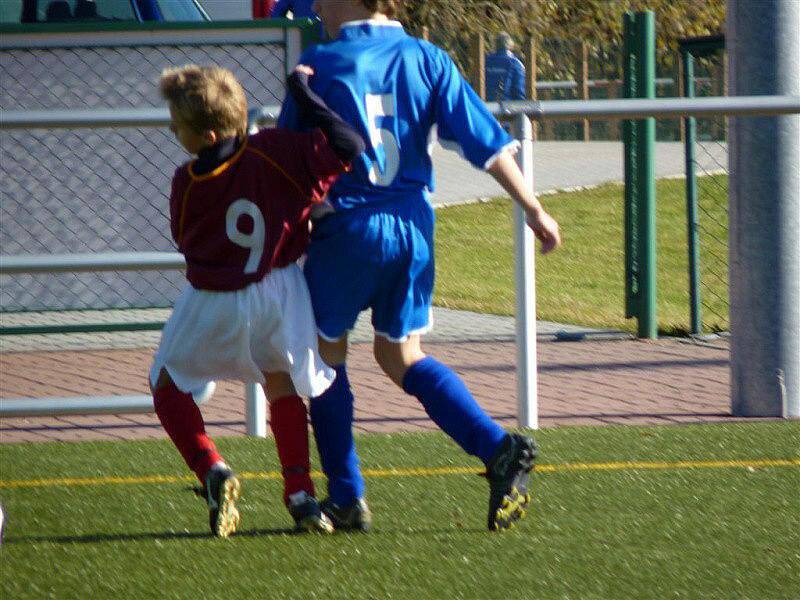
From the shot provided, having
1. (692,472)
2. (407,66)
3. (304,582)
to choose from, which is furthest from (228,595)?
(692,472)

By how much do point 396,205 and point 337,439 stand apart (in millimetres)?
662

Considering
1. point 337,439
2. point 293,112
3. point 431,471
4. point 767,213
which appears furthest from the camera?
point 767,213

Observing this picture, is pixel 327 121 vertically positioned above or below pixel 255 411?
above

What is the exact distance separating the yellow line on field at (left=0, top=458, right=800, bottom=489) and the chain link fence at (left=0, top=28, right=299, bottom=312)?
97.0 inches

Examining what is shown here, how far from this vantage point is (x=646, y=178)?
27.0 feet

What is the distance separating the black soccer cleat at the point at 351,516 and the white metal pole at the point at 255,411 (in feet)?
4.95

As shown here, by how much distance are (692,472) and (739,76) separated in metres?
1.80

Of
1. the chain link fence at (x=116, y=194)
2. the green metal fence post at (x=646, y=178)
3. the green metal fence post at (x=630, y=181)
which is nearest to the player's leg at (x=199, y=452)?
the chain link fence at (x=116, y=194)

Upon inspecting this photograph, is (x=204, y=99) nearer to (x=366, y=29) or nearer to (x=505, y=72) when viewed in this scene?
(x=366, y=29)

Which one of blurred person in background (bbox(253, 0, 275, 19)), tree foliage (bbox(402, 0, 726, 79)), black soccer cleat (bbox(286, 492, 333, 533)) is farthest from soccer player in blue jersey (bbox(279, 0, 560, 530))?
tree foliage (bbox(402, 0, 726, 79))

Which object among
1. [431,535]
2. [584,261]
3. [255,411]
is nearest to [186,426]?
[431,535]

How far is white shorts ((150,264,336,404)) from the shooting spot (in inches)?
151

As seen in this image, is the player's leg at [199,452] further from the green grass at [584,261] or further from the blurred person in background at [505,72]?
the blurred person in background at [505,72]

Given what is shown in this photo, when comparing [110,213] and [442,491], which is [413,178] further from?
[110,213]
